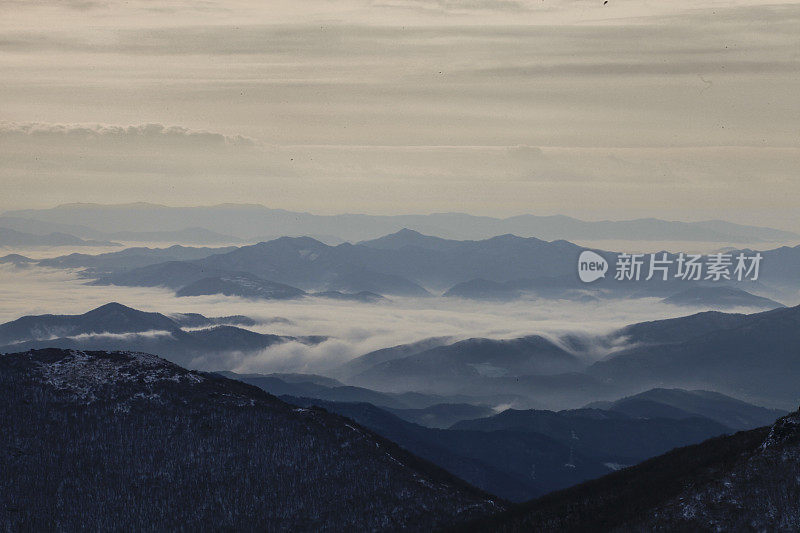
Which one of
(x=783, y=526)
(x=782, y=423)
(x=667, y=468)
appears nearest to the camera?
(x=783, y=526)

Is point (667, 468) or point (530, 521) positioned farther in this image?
point (667, 468)

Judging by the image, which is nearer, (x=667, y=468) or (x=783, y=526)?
(x=783, y=526)

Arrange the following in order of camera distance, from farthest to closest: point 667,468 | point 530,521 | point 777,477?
point 667,468
point 530,521
point 777,477

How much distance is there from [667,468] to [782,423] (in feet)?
149

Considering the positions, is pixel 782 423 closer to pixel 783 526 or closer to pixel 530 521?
pixel 783 526

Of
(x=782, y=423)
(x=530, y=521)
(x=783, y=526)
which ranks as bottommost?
(x=530, y=521)

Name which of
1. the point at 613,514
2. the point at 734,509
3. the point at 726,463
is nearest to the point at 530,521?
the point at 613,514

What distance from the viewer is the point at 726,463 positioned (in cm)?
15988

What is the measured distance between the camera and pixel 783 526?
133 m

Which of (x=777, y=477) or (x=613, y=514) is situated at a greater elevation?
(x=777, y=477)

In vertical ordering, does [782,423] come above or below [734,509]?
above

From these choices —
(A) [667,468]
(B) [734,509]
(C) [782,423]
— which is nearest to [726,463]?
(C) [782,423]

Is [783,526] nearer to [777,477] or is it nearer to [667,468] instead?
[777,477]

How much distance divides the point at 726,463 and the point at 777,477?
49.7 ft
